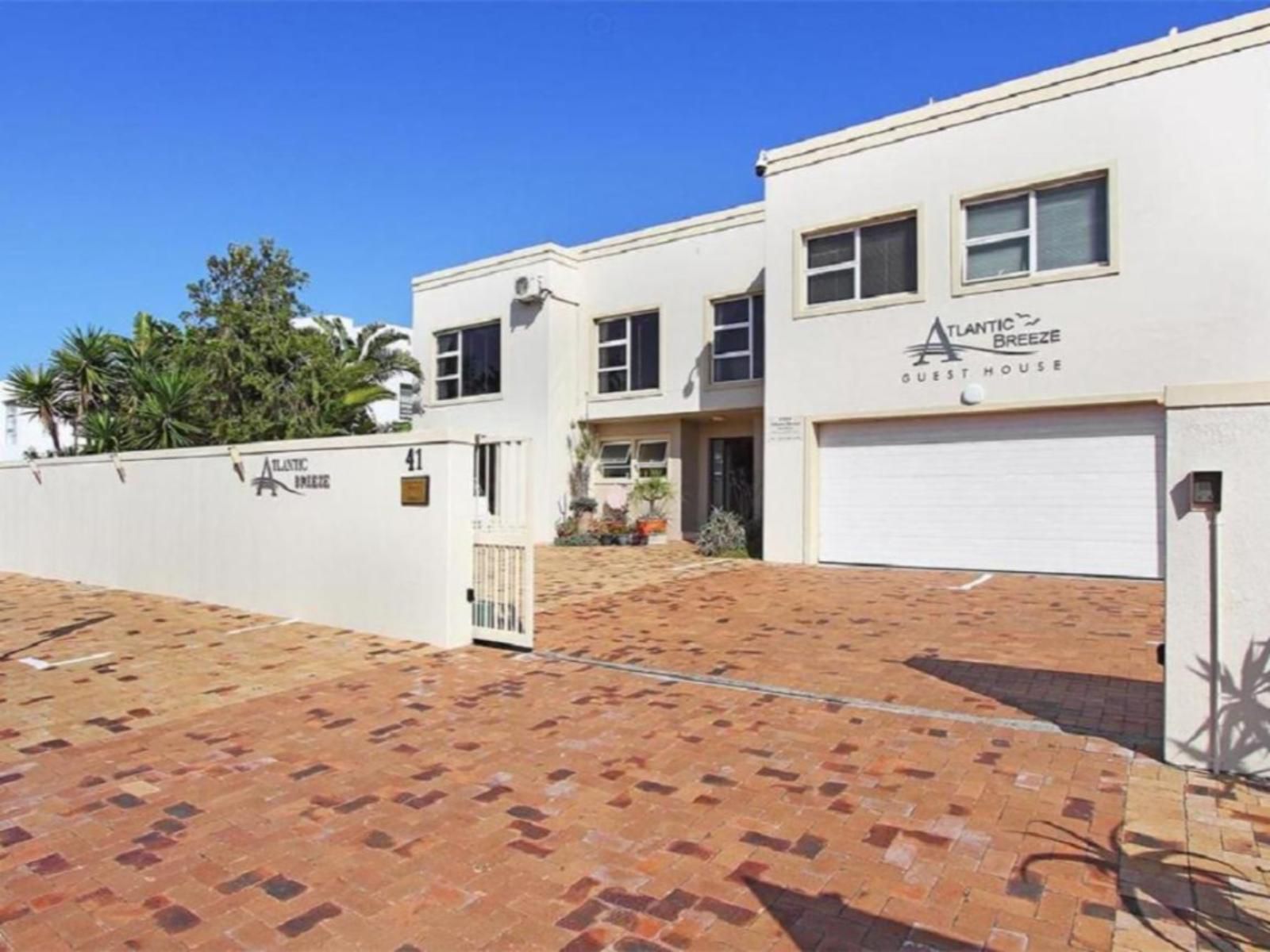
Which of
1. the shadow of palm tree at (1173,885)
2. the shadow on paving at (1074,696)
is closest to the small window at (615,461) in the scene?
the shadow on paving at (1074,696)

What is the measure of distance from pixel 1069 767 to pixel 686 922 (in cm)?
261

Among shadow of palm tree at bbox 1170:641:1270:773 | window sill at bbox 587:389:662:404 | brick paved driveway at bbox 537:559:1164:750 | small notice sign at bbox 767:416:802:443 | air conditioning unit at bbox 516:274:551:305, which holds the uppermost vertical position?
air conditioning unit at bbox 516:274:551:305

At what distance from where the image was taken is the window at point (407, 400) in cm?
2323

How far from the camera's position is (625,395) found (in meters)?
19.2

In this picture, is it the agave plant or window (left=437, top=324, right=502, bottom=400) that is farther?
window (left=437, top=324, right=502, bottom=400)

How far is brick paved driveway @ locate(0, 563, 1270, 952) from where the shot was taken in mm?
2885

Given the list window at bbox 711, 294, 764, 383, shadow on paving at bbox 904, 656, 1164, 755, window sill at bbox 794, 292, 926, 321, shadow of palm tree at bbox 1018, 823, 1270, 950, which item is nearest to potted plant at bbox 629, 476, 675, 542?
window at bbox 711, 294, 764, 383

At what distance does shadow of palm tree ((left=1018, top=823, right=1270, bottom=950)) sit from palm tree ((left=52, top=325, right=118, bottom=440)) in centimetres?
2076

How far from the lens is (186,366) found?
54.1 ft

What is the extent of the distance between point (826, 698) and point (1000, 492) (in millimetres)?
8353

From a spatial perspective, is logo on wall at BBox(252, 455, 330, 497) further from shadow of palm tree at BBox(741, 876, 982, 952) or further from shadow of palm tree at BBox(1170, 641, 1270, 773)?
shadow of palm tree at BBox(1170, 641, 1270, 773)

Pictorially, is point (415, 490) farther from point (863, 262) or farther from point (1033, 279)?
point (1033, 279)

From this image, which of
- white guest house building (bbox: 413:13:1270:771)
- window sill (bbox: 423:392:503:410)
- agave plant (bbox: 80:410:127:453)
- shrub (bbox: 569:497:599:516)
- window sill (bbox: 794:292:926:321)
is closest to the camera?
white guest house building (bbox: 413:13:1270:771)

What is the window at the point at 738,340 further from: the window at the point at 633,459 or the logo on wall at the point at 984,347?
the logo on wall at the point at 984,347
